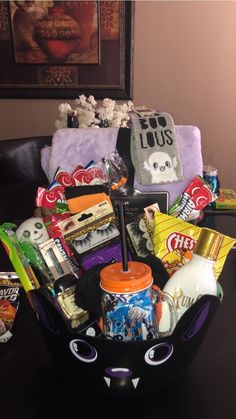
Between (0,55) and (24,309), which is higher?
(0,55)

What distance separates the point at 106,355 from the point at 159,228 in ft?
0.87

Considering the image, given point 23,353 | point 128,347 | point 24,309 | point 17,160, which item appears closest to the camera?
point 128,347

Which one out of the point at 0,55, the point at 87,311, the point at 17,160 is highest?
the point at 0,55

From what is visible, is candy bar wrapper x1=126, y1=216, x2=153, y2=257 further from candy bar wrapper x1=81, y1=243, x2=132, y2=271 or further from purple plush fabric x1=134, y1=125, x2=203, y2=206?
purple plush fabric x1=134, y1=125, x2=203, y2=206

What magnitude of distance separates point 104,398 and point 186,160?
0.55m

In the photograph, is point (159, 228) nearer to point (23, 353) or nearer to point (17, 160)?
point (23, 353)

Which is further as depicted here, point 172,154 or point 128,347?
point 172,154

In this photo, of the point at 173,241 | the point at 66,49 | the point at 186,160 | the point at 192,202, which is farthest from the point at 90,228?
the point at 66,49

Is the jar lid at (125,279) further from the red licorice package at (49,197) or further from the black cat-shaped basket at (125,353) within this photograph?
the red licorice package at (49,197)

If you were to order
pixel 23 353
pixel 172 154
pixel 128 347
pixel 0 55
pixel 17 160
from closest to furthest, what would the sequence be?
pixel 128 347, pixel 23 353, pixel 172 154, pixel 17 160, pixel 0 55

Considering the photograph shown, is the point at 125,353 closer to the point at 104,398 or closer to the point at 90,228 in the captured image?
the point at 104,398

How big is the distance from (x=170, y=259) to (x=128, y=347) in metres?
0.23

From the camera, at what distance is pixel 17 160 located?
5.16 ft

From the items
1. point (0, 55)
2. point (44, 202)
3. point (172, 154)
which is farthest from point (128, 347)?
point (0, 55)
